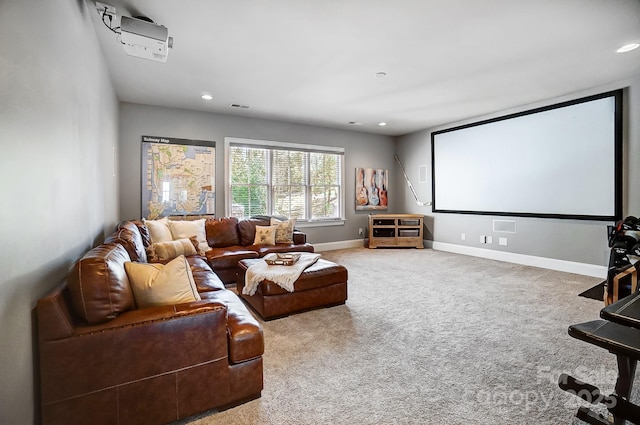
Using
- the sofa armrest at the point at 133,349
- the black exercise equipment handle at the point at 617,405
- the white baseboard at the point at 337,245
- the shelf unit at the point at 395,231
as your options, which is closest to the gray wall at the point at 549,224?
the shelf unit at the point at 395,231

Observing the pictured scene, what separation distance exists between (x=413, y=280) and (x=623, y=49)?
3464 millimetres

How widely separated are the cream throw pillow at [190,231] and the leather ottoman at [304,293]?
3.89 feet

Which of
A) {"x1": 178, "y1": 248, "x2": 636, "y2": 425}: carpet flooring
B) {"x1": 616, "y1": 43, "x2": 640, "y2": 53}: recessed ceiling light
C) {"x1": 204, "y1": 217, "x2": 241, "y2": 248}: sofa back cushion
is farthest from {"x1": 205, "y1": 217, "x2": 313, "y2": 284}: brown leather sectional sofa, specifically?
{"x1": 616, "y1": 43, "x2": 640, "y2": 53}: recessed ceiling light

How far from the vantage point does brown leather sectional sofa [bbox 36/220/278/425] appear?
1.37 metres

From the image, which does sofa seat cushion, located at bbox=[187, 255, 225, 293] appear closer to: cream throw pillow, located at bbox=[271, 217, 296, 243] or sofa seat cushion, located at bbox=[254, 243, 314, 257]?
sofa seat cushion, located at bbox=[254, 243, 314, 257]

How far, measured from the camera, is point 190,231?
4371 millimetres

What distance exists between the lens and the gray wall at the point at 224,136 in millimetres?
4883

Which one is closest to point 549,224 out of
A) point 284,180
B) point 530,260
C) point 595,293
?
point 530,260

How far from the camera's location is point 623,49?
3.21 meters

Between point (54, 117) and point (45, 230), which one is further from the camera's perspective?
point (54, 117)

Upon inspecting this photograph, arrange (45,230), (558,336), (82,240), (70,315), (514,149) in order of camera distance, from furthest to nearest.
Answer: (514,149) → (558,336) → (82,240) → (45,230) → (70,315)

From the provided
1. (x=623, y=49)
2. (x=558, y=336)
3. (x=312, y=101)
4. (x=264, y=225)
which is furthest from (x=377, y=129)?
(x=558, y=336)

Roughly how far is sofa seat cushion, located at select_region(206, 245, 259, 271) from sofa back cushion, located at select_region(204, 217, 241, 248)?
0.30 metres

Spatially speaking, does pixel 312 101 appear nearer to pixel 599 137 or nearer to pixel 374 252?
pixel 374 252
